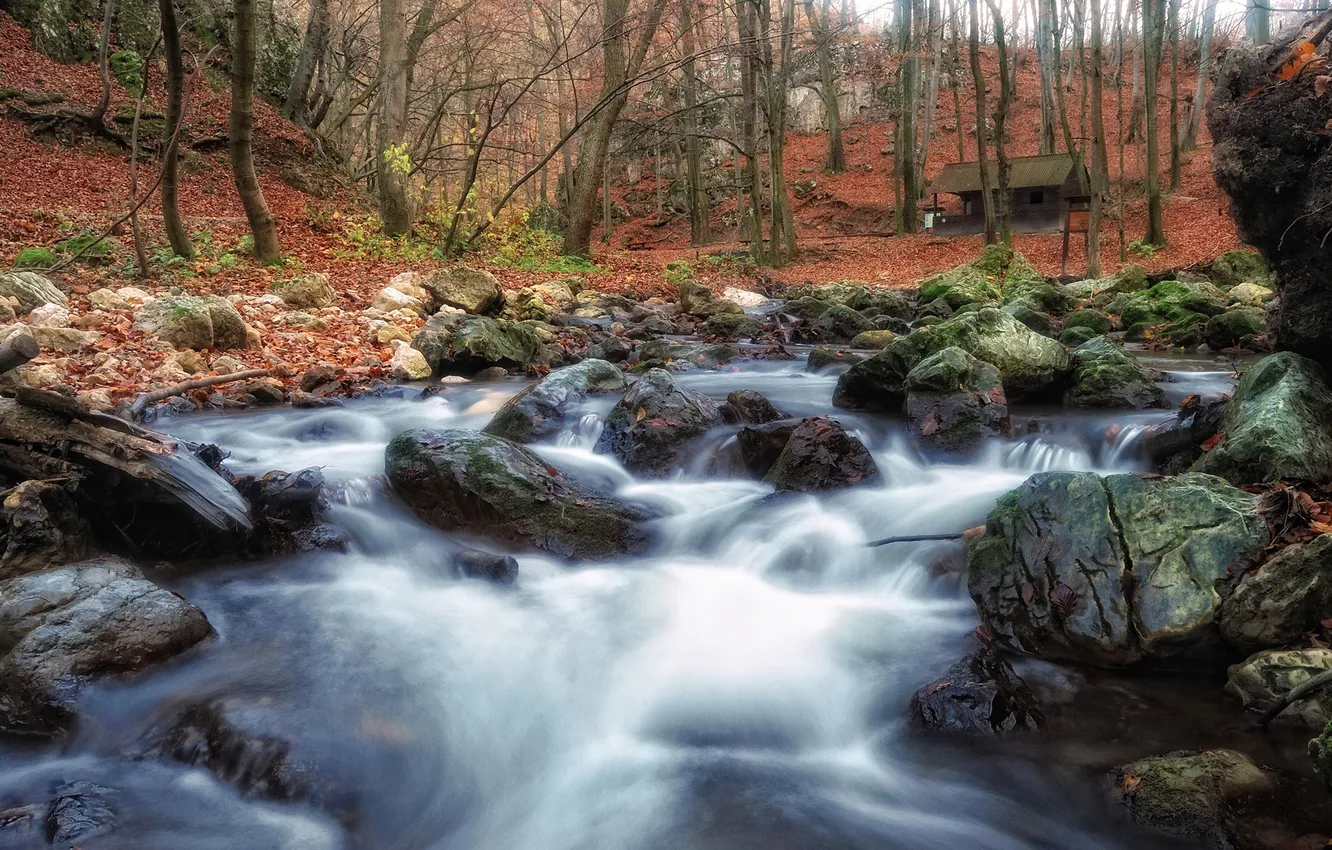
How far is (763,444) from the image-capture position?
648 centimetres

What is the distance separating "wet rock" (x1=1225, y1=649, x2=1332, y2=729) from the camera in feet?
10.4

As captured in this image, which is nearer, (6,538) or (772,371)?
(6,538)

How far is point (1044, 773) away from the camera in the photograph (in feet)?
10.9

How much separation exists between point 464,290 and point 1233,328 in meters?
10.1

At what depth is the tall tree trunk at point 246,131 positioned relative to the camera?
35.4 ft

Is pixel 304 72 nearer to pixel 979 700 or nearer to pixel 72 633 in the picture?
pixel 72 633

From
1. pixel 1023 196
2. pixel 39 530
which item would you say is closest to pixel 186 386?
pixel 39 530

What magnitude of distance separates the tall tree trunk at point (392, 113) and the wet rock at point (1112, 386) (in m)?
13.5

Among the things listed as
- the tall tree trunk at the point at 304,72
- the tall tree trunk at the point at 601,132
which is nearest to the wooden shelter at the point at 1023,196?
the tall tree trunk at the point at 601,132

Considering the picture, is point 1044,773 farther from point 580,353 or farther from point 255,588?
point 580,353

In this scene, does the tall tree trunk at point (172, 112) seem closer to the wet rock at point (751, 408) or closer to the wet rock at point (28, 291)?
the wet rock at point (28, 291)

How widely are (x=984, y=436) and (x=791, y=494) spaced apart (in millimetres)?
1772

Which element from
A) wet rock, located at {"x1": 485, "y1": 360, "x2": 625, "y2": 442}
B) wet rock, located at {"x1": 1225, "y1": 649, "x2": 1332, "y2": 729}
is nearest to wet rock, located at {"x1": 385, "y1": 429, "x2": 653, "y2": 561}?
wet rock, located at {"x1": 485, "y1": 360, "x2": 625, "y2": 442}

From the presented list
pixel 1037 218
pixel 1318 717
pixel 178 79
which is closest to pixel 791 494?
pixel 1318 717
